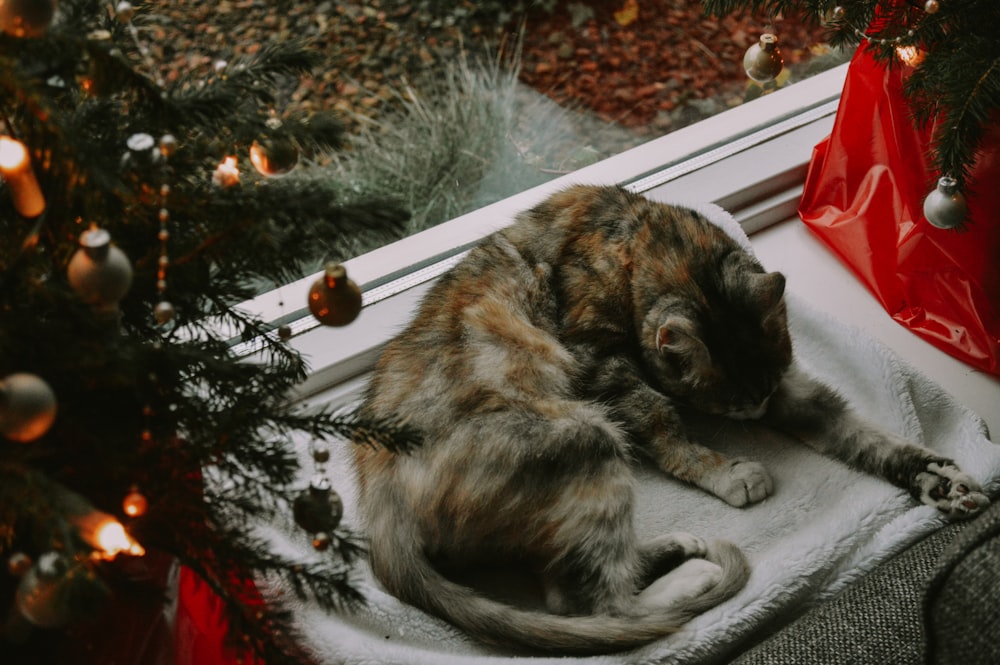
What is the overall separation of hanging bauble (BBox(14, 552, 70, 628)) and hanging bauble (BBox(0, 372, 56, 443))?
100 mm

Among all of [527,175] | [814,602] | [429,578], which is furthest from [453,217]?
[814,602]

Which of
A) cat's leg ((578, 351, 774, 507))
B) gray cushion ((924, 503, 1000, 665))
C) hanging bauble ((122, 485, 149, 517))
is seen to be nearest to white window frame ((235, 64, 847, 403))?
cat's leg ((578, 351, 774, 507))

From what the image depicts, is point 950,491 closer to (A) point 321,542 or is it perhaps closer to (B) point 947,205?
(B) point 947,205

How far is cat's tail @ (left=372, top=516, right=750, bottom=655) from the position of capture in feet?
4.17

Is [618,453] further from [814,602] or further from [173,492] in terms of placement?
[173,492]

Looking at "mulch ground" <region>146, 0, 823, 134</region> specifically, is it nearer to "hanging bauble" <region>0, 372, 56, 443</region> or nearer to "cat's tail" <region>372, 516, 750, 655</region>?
"cat's tail" <region>372, 516, 750, 655</region>

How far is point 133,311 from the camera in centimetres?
99

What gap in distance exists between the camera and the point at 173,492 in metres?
0.90

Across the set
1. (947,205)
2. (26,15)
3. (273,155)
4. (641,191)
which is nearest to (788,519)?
(947,205)

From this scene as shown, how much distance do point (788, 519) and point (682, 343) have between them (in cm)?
33

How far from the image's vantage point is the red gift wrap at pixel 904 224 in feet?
5.45

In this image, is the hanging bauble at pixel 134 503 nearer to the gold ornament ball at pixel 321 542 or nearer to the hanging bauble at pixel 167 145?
the gold ornament ball at pixel 321 542

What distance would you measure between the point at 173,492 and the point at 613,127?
155 centimetres

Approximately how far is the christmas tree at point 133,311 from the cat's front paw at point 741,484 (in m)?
0.74
